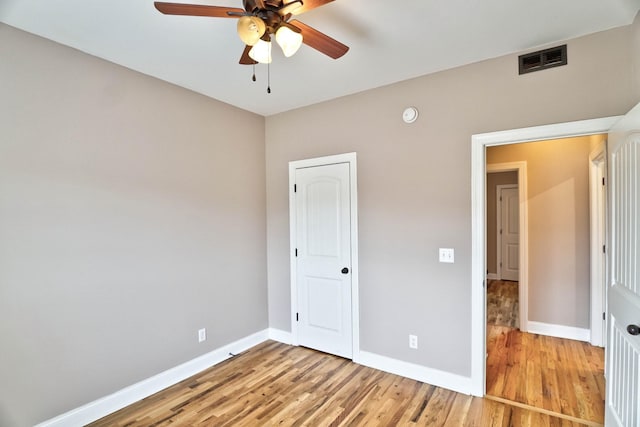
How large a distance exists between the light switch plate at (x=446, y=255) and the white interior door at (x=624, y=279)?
99 centimetres

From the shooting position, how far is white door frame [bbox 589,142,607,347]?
3.30 m

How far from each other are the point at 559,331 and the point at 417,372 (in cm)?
216

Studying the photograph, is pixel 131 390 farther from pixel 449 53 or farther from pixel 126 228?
pixel 449 53

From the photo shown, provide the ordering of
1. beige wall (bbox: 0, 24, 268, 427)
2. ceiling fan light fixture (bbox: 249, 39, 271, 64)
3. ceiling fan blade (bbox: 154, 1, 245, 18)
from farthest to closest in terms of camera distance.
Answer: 1. beige wall (bbox: 0, 24, 268, 427)
2. ceiling fan light fixture (bbox: 249, 39, 271, 64)
3. ceiling fan blade (bbox: 154, 1, 245, 18)

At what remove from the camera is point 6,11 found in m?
1.81

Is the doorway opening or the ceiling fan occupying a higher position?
the ceiling fan

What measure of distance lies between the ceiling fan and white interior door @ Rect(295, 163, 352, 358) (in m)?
1.73

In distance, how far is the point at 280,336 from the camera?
3.71 meters

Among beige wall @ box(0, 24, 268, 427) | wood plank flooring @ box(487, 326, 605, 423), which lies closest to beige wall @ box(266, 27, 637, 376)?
wood plank flooring @ box(487, 326, 605, 423)

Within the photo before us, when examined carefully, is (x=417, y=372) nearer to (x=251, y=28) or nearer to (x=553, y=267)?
(x=553, y=267)

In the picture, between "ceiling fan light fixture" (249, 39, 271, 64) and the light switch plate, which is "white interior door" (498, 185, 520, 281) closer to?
the light switch plate

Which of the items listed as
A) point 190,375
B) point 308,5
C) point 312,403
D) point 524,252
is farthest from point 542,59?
point 190,375

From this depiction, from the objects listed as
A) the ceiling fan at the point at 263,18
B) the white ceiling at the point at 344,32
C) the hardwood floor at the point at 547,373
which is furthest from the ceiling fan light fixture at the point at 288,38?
the hardwood floor at the point at 547,373

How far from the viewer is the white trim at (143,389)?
2176mm
